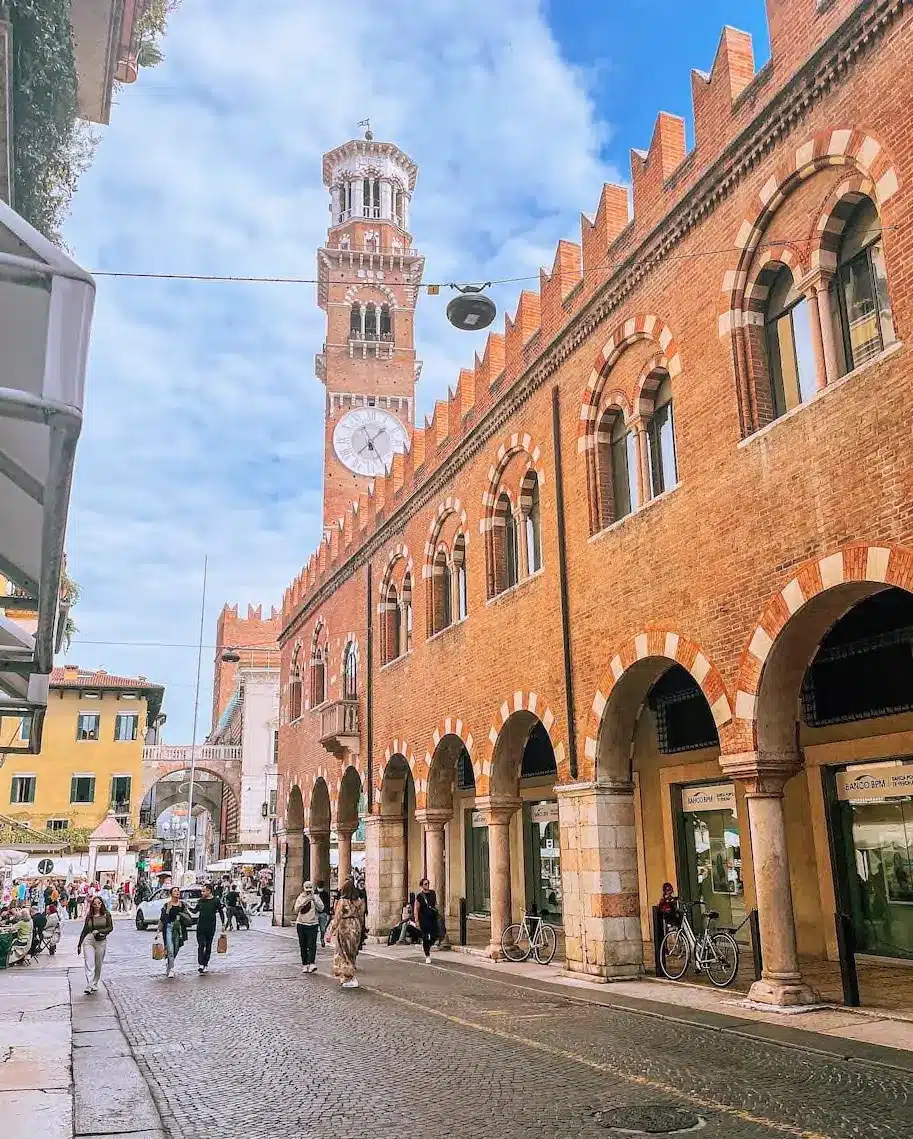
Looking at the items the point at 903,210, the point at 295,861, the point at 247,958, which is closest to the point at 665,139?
the point at 903,210

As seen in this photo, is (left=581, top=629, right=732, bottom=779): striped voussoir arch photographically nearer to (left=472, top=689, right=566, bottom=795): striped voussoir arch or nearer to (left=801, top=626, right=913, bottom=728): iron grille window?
(left=472, top=689, right=566, bottom=795): striped voussoir arch

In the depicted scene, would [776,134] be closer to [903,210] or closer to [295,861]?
[903,210]

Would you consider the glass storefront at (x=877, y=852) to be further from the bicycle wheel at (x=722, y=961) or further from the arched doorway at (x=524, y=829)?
the arched doorway at (x=524, y=829)

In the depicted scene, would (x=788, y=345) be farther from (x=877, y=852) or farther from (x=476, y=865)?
(x=476, y=865)

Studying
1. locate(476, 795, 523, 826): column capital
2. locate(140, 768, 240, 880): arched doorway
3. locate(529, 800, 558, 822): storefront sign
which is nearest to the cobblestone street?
locate(476, 795, 523, 826): column capital

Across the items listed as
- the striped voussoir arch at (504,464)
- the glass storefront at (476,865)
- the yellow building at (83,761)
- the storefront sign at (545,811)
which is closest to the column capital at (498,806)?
the storefront sign at (545,811)

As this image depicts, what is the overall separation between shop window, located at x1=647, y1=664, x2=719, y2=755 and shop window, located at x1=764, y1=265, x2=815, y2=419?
6.40 m

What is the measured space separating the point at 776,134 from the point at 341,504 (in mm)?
42249

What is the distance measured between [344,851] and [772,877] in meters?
16.9

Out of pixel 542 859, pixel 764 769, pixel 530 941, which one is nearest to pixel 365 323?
pixel 542 859

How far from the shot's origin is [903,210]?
9.30 metres

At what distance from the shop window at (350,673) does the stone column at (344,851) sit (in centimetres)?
355

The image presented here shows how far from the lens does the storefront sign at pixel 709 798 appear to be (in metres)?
16.7

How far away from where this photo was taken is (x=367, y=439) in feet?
181
